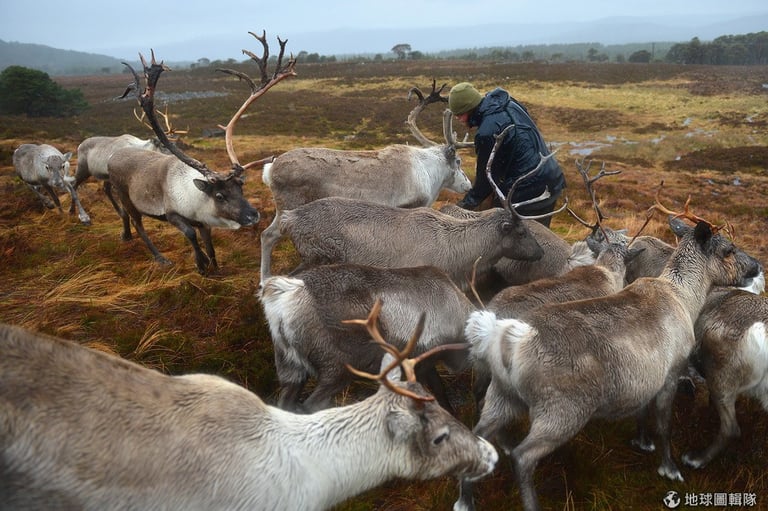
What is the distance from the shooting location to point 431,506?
338cm

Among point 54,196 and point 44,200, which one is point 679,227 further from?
point 44,200

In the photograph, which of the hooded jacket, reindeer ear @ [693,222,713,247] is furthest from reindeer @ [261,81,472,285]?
reindeer ear @ [693,222,713,247]

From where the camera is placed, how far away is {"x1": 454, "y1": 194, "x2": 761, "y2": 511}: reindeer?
3.16 metres

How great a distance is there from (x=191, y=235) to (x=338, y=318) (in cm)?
351

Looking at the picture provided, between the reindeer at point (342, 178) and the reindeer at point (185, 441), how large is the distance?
11.3ft

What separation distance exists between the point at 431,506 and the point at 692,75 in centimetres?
6157

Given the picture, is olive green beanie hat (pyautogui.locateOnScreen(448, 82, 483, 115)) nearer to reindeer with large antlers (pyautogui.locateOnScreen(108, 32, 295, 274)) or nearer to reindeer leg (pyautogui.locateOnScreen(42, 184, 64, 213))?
reindeer with large antlers (pyautogui.locateOnScreen(108, 32, 295, 274))

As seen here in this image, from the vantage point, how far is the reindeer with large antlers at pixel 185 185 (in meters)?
6.02

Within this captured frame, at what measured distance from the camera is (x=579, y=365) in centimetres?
320

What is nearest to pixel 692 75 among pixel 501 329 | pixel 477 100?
pixel 477 100

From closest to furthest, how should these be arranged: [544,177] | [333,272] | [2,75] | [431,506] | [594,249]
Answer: [431,506] < [333,272] < [594,249] < [544,177] < [2,75]

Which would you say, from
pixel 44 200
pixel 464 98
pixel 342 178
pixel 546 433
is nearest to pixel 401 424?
pixel 546 433

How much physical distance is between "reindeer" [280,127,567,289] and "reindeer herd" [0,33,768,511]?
0.06 feet

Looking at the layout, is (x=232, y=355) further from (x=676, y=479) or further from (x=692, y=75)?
(x=692, y=75)
